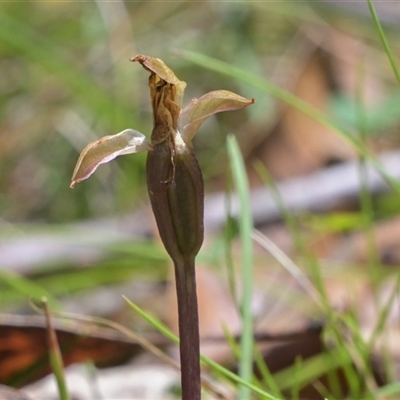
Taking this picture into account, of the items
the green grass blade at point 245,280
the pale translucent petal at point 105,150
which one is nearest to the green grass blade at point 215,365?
the green grass blade at point 245,280

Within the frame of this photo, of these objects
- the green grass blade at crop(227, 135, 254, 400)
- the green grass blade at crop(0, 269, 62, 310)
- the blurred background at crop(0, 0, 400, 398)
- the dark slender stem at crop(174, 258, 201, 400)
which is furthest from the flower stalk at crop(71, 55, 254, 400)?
the green grass blade at crop(0, 269, 62, 310)

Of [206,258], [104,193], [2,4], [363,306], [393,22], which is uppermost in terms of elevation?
[2,4]

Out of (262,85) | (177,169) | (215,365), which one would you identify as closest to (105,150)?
(177,169)

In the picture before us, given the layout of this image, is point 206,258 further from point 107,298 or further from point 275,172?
point 275,172

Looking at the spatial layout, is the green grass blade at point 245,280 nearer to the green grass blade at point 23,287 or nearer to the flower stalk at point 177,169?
the flower stalk at point 177,169

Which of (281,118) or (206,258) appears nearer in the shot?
(206,258)

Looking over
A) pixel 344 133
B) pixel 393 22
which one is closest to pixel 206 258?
pixel 344 133

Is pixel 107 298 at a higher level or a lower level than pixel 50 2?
lower

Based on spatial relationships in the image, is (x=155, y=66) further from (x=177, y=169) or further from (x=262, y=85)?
(x=262, y=85)
